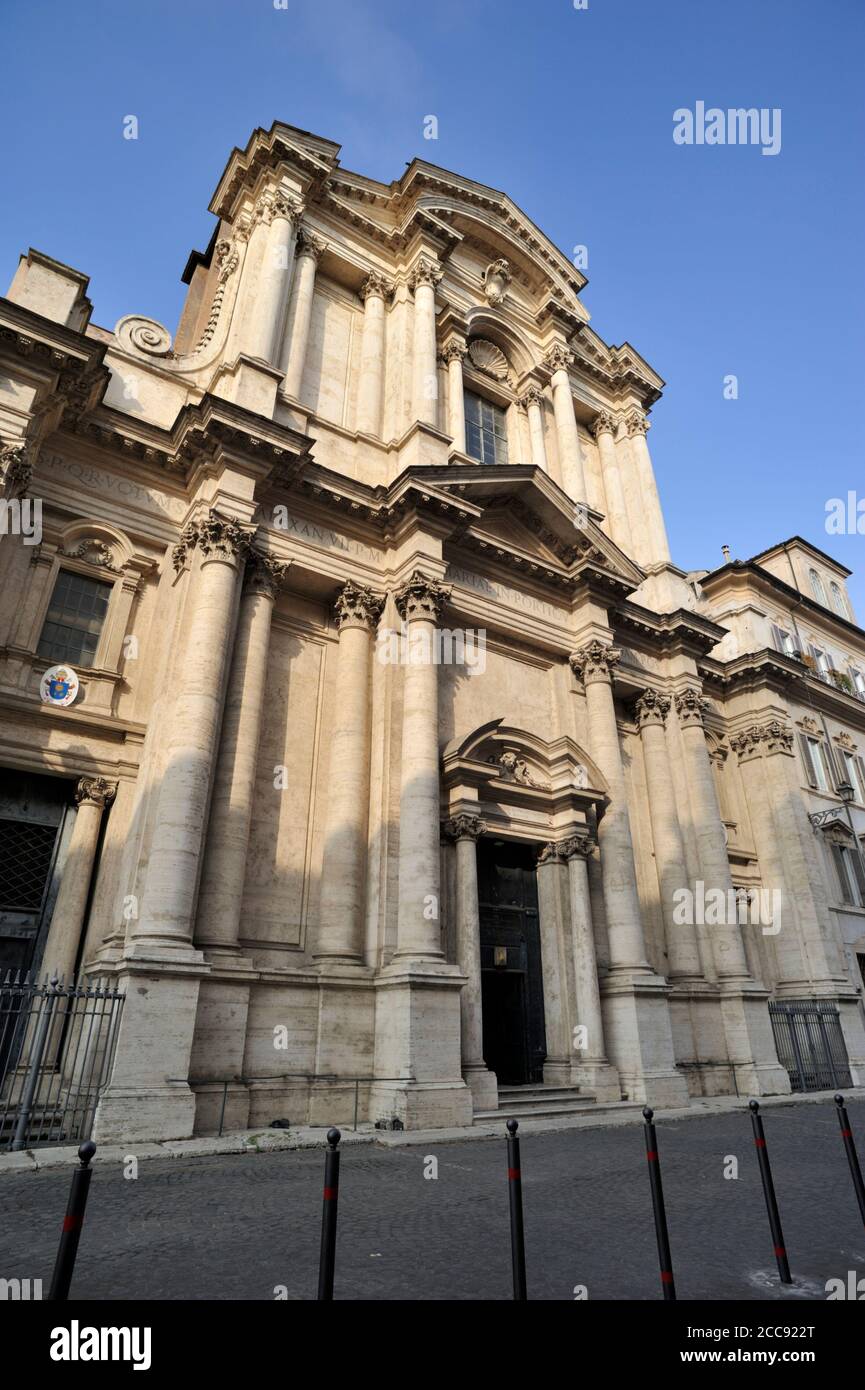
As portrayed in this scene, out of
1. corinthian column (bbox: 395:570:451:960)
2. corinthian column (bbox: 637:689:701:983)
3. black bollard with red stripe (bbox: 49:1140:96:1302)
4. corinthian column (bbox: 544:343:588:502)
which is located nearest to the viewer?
black bollard with red stripe (bbox: 49:1140:96:1302)

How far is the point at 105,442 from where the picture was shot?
14547mm

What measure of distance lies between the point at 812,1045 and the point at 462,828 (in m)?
11.7

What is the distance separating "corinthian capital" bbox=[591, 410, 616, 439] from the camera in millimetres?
25797

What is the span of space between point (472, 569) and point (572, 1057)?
34.5 feet

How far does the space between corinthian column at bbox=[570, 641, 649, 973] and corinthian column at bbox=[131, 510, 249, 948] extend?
349 inches

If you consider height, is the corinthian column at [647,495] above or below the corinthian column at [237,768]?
above

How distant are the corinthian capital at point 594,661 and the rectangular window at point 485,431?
6.35 m

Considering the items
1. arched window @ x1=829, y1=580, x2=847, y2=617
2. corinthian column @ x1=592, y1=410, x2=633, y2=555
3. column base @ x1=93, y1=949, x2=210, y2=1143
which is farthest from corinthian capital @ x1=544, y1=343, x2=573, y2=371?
column base @ x1=93, y1=949, x2=210, y2=1143

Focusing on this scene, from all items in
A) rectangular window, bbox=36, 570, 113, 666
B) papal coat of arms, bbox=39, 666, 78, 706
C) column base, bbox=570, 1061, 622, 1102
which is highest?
rectangular window, bbox=36, 570, 113, 666

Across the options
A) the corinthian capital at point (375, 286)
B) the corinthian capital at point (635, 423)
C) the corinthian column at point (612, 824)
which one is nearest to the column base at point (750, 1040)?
the corinthian column at point (612, 824)

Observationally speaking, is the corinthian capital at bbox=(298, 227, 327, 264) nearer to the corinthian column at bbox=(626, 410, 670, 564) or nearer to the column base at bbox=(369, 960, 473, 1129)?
the corinthian column at bbox=(626, 410, 670, 564)

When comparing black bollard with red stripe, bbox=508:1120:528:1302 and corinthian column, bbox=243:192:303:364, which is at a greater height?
corinthian column, bbox=243:192:303:364

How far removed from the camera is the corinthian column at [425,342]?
18.2 m

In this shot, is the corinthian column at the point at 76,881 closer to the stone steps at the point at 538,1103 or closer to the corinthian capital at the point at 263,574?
the corinthian capital at the point at 263,574
